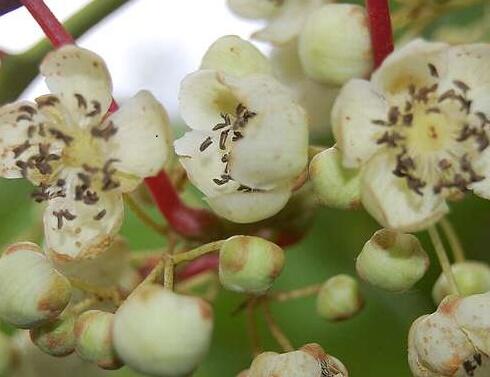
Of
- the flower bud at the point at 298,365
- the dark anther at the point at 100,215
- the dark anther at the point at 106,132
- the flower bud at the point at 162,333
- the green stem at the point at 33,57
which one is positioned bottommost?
the flower bud at the point at 298,365

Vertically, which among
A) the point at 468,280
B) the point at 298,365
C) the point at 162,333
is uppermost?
the point at 162,333

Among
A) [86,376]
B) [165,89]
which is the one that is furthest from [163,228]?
[165,89]

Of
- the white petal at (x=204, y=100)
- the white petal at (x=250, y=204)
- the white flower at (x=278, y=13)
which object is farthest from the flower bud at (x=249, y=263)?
the white flower at (x=278, y=13)

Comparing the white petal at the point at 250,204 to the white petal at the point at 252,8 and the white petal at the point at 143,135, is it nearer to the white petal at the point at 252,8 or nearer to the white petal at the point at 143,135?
the white petal at the point at 143,135

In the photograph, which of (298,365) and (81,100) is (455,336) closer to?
(298,365)

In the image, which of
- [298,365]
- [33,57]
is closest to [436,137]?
[298,365]

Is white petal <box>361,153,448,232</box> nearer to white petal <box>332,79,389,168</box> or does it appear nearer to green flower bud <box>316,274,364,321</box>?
white petal <box>332,79,389,168</box>

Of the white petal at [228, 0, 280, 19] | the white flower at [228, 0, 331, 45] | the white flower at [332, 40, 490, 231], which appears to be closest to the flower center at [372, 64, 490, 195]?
the white flower at [332, 40, 490, 231]
